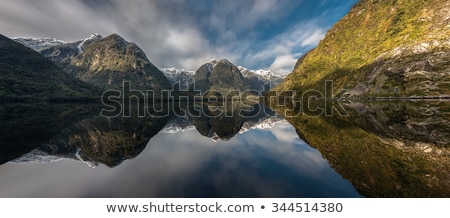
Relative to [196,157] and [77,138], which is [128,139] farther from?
[196,157]

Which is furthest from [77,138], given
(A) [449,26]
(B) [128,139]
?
(A) [449,26]

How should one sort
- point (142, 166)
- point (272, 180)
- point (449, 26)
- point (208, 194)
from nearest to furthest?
point (208, 194) < point (272, 180) < point (142, 166) < point (449, 26)

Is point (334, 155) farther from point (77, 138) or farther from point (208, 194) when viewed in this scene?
point (77, 138)

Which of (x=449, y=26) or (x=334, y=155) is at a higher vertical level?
(x=449, y=26)

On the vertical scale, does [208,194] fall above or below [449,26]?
below
